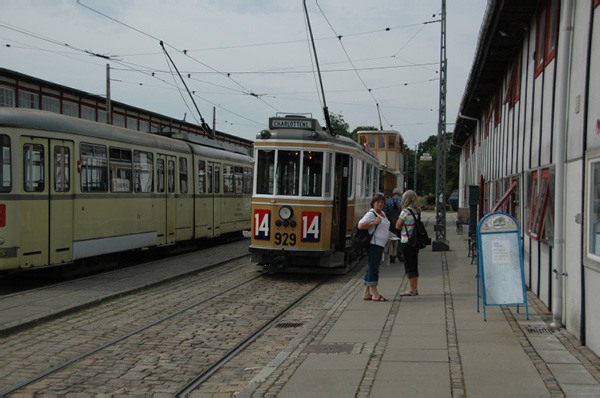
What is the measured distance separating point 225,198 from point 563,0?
47.8 feet

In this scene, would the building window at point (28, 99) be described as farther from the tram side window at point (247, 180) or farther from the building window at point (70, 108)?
the tram side window at point (247, 180)

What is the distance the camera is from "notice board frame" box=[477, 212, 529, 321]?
8.40 m

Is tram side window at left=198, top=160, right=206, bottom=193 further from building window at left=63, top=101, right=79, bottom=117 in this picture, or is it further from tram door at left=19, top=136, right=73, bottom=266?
building window at left=63, top=101, right=79, bottom=117

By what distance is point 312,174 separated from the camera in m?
13.3

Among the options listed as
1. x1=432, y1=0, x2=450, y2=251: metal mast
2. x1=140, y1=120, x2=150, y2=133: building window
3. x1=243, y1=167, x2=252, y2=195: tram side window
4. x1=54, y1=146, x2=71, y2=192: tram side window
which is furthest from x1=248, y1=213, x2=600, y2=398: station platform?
x1=140, y1=120, x2=150, y2=133: building window

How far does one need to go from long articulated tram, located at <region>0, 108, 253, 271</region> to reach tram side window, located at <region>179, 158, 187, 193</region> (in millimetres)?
27

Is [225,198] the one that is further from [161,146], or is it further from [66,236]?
[66,236]

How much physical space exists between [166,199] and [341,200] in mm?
4893

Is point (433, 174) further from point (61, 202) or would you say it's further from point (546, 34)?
point (546, 34)

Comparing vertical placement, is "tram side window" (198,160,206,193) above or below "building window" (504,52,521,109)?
below

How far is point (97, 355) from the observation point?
23.3 ft

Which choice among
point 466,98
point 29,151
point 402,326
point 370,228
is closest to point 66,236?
point 29,151

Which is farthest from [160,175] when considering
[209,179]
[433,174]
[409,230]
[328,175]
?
[433,174]

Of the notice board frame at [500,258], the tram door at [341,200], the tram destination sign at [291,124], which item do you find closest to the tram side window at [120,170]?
the tram destination sign at [291,124]
